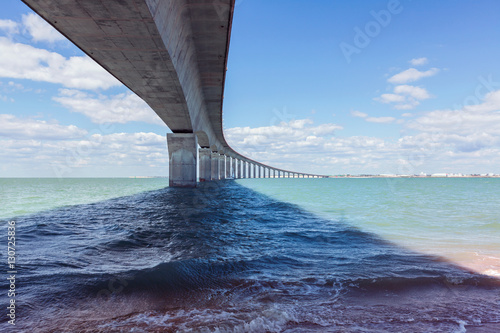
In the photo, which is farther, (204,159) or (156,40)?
(204,159)

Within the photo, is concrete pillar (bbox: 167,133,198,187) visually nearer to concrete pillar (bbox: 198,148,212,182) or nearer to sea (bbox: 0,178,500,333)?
concrete pillar (bbox: 198,148,212,182)

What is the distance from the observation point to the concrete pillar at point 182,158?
110 feet

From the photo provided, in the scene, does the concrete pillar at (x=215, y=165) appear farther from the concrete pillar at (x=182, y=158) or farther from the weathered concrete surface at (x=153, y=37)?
the weathered concrete surface at (x=153, y=37)

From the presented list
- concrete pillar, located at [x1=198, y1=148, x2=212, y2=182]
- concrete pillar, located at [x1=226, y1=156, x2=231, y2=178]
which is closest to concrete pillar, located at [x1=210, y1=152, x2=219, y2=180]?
concrete pillar, located at [x1=198, y1=148, x2=212, y2=182]

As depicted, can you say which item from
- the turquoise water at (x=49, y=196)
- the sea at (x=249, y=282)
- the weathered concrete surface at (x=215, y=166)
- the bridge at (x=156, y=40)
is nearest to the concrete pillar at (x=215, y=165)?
the weathered concrete surface at (x=215, y=166)

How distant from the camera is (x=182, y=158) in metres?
34.2

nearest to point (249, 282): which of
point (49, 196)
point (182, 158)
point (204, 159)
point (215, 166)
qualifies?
point (182, 158)

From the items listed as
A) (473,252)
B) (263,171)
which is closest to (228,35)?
(473,252)

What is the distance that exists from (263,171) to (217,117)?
352 feet

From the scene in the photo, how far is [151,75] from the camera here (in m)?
17.0

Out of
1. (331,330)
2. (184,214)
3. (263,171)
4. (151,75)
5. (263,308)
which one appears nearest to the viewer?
(331,330)

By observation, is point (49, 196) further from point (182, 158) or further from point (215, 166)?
point (215, 166)

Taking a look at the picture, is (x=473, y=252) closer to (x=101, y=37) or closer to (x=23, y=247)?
(x=23, y=247)

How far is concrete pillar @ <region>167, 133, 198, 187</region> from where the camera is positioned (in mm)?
33594
